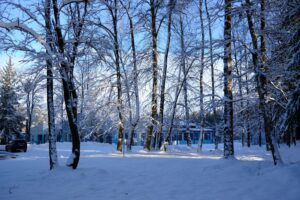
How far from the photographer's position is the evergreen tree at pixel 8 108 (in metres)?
36.3

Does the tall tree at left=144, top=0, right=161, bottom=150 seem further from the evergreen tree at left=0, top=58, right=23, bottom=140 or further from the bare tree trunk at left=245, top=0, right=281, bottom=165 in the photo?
the evergreen tree at left=0, top=58, right=23, bottom=140

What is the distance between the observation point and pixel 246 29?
9.69 m

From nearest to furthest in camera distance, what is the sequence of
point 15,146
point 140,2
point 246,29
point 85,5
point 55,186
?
point 55,186
point 246,29
point 85,5
point 140,2
point 15,146

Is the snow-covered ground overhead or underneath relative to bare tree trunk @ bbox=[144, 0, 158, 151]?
underneath

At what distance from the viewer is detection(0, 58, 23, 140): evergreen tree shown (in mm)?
36312

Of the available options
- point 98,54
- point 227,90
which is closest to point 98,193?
point 98,54

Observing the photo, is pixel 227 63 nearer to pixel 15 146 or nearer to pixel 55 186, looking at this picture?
pixel 55 186

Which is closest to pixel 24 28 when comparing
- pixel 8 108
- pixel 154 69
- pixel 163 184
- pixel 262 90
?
pixel 163 184

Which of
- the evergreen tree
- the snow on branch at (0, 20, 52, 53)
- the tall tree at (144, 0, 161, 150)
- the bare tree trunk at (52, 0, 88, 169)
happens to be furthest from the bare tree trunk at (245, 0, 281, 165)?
the evergreen tree

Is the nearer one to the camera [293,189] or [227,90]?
[293,189]

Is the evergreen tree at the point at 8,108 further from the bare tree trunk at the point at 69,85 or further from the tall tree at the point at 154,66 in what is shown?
the bare tree trunk at the point at 69,85

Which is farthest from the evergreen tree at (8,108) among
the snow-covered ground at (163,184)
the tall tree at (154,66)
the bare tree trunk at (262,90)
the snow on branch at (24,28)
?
the bare tree trunk at (262,90)

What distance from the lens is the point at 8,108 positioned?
1436 inches

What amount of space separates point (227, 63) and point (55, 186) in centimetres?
845
